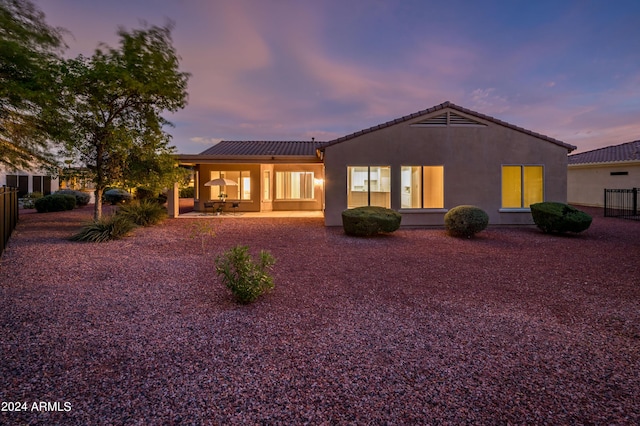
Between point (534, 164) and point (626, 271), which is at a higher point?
point (534, 164)

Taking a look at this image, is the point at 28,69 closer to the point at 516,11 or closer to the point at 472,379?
the point at 472,379

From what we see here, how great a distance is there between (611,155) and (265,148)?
74.6ft

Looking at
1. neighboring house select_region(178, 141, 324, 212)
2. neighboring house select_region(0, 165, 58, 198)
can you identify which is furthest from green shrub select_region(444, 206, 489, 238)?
neighboring house select_region(0, 165, 58, 198)

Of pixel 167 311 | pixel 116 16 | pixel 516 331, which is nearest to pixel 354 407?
pixel 516 331

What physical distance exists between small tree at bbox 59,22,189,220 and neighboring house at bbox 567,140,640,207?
24.5 metres

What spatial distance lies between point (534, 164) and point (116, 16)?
54.1 ft

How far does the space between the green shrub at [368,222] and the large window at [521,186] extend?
5.68 m

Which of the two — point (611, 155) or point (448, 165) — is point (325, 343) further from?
point (611, 155)

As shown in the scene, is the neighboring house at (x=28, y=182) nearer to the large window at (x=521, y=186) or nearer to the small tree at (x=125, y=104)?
the small tree at (x=125, y=104)

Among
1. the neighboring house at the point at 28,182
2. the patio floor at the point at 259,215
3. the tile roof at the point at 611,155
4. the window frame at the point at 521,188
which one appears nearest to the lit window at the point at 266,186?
the patio floor at the point at 259,215

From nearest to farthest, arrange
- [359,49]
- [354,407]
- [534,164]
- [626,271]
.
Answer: [354,407] → [626,271] → [534,164] → [359,49]

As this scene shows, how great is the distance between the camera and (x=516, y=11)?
11.8m

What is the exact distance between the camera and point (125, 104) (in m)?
12.2

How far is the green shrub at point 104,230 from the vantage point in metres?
9.48
